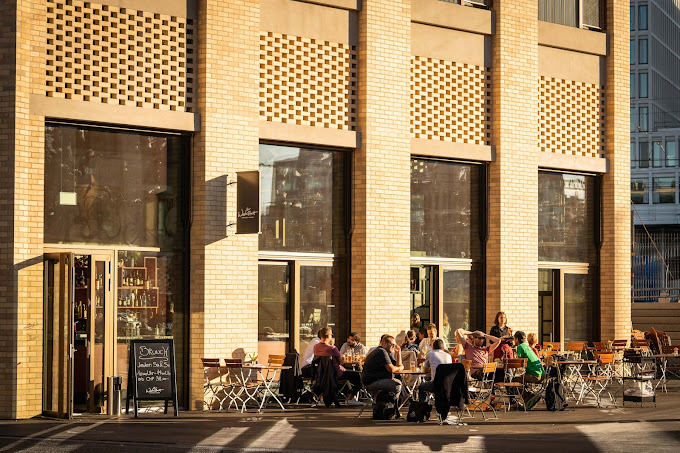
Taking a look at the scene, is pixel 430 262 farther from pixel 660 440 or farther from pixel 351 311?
pixel 660 440

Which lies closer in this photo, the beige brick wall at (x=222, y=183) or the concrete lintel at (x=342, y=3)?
the beige brick wall at (x=222, y=183)

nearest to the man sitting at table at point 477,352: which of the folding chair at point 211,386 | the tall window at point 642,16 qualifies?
the folding chair at point 211,386

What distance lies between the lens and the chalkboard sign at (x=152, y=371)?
690 inches

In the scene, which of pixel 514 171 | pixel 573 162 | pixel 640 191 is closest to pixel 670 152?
pixel 640 191

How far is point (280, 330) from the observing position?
2023cm

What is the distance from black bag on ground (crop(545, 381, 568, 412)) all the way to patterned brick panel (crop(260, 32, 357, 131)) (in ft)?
21.1

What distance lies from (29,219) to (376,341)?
24.3 ft

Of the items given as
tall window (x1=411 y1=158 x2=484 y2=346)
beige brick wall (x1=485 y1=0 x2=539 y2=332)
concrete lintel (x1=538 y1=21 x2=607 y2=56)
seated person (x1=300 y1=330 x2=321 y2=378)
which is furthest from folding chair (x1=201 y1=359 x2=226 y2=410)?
concrete lintel (x1=538 y1=21 x2=607 y2=56)

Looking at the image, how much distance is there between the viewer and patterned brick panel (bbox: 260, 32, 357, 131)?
2003cm

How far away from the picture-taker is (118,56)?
1817 cm

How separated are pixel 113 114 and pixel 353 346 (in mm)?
6138

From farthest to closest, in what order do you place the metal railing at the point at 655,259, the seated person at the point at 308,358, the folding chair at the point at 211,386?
the metal railing at the point at 655,259, the seated person at the point at 308,358, the folding chair at the point at 211,386

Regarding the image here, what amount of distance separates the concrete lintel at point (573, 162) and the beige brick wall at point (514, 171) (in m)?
0.39

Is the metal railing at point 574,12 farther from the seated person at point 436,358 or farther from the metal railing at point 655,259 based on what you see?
the metal railing at point 655,259
